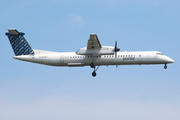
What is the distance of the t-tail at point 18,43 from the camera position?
34338 millimetres

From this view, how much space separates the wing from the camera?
104ft

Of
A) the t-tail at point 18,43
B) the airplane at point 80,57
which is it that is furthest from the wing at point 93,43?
the t-tail at point 18,43

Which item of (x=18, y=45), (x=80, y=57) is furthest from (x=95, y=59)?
(x=18, y=45)

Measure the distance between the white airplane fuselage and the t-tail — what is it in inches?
23.5

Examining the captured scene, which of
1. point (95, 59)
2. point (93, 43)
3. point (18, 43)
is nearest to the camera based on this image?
point (93, 43)

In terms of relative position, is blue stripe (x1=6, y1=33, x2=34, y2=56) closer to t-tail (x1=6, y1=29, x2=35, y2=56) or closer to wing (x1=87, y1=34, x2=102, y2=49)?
t-tail (x1=6, y1=29, x2=35, y2=56)

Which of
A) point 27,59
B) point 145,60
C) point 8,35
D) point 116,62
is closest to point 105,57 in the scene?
point 116,62

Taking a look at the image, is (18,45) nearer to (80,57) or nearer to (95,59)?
(80,57)

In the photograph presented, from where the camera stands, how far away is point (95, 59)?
1336 inches

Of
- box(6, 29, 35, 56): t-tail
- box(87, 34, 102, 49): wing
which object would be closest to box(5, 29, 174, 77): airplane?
box(6, 29, 35, 56): t-tail

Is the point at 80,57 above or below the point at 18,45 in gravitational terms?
below

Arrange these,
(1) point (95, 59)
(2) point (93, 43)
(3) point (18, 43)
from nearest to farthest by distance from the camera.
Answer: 1. (2) point (93, 43)
2. (1) point (95, 59)
3. (3) point (18, 43)

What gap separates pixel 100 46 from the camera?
109 ft

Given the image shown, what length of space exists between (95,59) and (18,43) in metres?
8.93
